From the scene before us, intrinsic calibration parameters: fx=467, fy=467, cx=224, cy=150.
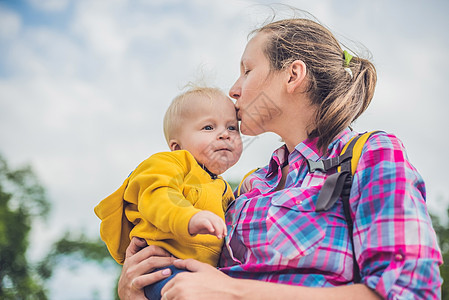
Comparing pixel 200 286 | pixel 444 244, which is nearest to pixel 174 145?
pixel 200 286

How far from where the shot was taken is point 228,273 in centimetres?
226

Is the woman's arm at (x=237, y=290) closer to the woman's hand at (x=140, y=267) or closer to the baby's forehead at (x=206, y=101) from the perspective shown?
the woman's hand at (x=140, y=267)

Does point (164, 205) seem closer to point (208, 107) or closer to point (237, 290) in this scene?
point (237, 290)

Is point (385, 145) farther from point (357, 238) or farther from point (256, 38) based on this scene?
point (256, 38)

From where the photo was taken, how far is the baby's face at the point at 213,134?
272 cm

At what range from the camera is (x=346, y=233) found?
80.5 inches

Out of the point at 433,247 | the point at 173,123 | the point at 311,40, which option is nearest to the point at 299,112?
the point at 311,40

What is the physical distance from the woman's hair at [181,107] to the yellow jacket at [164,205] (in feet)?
0.98

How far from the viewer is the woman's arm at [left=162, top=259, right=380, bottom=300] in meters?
1.82

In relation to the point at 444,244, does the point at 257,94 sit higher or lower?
higher

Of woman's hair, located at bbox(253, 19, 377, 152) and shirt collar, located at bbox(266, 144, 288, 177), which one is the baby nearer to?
shirt collar, located at bbox(266, 144, 288, 177)

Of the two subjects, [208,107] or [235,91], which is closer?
[208,107]

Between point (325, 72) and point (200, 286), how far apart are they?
1495 mm

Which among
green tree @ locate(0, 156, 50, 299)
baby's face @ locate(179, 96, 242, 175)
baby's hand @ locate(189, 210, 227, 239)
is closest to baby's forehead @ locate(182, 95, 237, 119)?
baby's face @ locate(179, 96, 242, 175)
